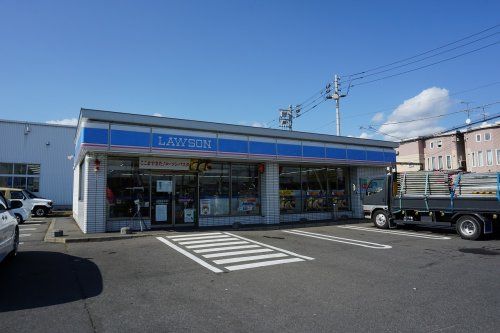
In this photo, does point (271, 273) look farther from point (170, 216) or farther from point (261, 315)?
point (170, 216)

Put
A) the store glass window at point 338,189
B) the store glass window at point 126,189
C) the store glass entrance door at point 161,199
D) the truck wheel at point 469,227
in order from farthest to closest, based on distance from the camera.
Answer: the store glass window at point 338,189
the store glass entrance door at point 161,199
the store glass window at point 126,189
the truck wheel at point 469,227

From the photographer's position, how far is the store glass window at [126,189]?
14.7 m

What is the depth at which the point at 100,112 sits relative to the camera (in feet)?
44.3

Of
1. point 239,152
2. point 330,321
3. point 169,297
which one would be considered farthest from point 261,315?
point 239,152

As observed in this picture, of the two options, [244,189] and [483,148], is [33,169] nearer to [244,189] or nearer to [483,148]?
[244,189]

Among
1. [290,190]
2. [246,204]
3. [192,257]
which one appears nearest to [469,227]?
[290,190]

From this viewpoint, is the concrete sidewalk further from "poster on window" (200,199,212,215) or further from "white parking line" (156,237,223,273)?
"white parking line" (156,237,223,273)

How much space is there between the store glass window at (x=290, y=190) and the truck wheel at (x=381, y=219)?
13.1ft

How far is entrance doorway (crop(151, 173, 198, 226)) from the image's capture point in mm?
15594

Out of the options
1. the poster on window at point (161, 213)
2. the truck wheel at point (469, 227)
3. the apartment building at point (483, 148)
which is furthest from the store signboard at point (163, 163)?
the apartment building at point (483, 148)

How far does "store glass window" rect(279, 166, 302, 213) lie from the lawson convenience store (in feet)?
0.17

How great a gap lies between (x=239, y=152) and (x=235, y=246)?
19.2 feet

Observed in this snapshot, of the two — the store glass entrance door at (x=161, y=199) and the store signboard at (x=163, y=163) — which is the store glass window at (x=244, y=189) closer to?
the store signboard at (x=163, y=163)

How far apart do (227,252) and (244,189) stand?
7.38 metres
